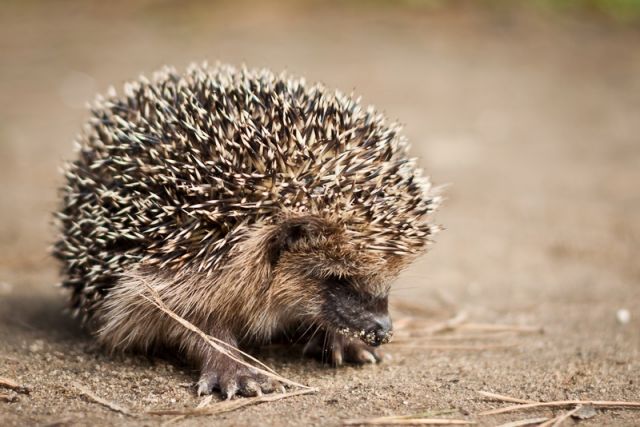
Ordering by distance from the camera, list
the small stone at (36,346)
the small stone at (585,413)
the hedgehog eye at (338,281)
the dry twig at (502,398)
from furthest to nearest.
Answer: the small stone at (36,346), the hedgehog eye at (338,281), the dry twig at (502,398), the small stone at (585,413)

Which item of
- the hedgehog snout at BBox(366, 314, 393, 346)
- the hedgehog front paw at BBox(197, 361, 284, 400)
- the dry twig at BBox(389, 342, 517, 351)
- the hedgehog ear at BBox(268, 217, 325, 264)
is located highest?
the hedgehog ear at BBox(268, 217, 325, 264)

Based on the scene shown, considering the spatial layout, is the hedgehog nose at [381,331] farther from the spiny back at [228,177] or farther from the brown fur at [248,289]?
the spiny back at [228,177]

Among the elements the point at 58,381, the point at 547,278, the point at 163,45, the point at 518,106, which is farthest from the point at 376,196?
the point at 163,45

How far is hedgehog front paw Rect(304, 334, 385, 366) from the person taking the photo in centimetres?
576

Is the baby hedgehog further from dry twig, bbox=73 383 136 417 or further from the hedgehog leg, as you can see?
dry twig, bbox=73 383 136 417

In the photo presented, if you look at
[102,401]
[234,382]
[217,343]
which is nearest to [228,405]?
[234,382]

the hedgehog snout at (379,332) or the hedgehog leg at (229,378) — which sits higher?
the hedgehog snout at (379,332)

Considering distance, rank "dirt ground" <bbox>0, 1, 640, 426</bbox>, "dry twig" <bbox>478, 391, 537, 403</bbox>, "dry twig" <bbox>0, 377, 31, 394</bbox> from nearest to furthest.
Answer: "dry twig" <bbox>0, 377, 31, 394</bbox> < "dry twig" <bbox>478, 391, 537, 403</bbox> < "dirt ground" <bbox>0, 1, 640, 426</bbox>

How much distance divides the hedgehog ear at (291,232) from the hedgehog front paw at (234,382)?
30.9 inches

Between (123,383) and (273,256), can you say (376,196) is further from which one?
(123,383)

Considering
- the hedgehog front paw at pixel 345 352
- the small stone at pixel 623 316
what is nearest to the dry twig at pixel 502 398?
the hedgehog front paw at pixel 345 352

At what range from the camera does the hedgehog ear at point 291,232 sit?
5109mm

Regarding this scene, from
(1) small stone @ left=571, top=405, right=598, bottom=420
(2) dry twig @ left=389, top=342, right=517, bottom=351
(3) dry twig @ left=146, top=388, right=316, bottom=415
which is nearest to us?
(3) dry twig @ left=146, top=388, right=316, bottom=415

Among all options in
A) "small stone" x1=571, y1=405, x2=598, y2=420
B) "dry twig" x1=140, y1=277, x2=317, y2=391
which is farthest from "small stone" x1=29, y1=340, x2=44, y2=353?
"small stone" x1=571, y1=405, x2=598, y2=420
